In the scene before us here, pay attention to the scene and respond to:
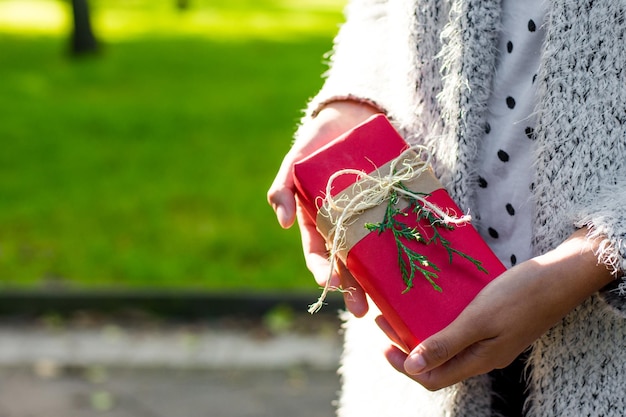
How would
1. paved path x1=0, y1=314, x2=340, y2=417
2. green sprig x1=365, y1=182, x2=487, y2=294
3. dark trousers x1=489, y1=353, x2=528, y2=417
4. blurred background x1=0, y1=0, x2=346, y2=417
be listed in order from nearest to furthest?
green sprig x1=365, y1=182, x2=487, y2=294 → dark trousers x1=489, y1=353, x2=528, y2=417 → paved path x1=0, y1=314, x2=340, y2=417 → blurred background x1=0, y1=0, x2=346, y2=417

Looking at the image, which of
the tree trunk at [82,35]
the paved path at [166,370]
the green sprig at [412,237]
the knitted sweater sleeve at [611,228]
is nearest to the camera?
the knitted sweater sleeve at [611,228]

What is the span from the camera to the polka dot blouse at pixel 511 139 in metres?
1.21

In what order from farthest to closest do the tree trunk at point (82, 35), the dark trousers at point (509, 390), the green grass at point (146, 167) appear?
the tree trunk at point (82, 35) < the green grass at point (146, 167) < the dark trousers at point (509, 390)

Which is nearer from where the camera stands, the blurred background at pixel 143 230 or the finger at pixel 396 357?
the finger at pixel 396 357

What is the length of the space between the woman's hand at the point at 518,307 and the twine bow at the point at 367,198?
0.49 ft

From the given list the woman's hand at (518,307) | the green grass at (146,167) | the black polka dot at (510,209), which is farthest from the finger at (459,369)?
the green grass at (146,167)

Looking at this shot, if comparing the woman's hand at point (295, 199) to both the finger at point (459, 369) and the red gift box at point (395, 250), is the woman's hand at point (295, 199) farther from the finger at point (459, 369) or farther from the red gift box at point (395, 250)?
the finger at point (459, 369)

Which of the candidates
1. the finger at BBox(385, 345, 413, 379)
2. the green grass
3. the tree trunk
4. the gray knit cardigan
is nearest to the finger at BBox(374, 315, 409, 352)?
the finger at BBox(385, 345, 413, 379)

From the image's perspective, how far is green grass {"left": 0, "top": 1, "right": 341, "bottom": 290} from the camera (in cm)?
477

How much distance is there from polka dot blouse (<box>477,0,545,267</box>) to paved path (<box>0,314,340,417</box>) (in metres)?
2.58

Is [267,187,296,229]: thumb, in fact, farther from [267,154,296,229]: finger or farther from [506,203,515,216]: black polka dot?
[506,203,515,216]: black polka dot

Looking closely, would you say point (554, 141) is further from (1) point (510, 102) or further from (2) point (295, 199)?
(2) point (295, 199)

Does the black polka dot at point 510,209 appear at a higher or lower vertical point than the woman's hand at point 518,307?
higher

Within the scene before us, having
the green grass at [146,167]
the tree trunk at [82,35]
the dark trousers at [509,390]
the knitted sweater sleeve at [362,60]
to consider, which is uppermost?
the tree trunk at [82,35]
